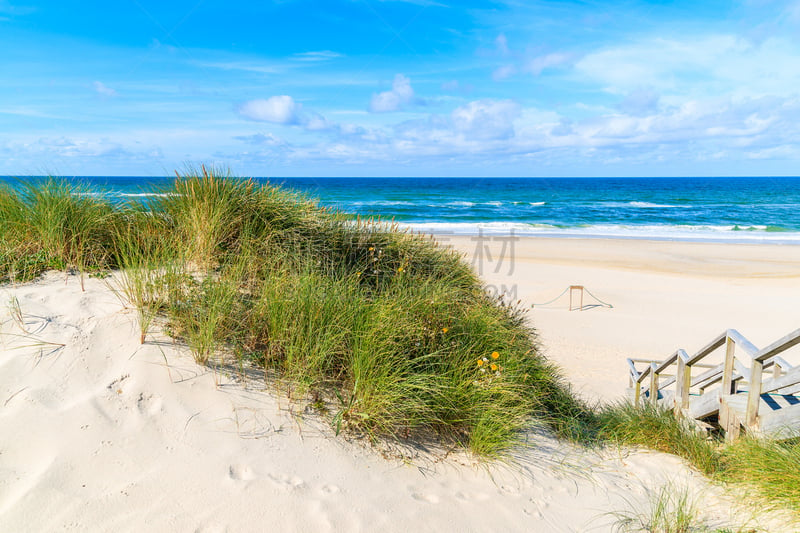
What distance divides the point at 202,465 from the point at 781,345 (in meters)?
4.75

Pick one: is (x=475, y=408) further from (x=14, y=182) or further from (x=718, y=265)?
(x=718, y=265)

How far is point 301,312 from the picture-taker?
4.15 metres

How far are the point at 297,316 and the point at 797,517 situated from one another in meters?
3.91

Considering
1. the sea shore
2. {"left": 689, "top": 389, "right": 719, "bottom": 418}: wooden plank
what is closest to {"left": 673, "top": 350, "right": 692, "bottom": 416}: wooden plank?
{"left": 689, "top": 389, "right": 719, "bottom": 418}: wooden plank

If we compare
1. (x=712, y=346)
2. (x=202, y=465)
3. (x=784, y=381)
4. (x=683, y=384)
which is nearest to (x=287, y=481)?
(x=202, y=465)

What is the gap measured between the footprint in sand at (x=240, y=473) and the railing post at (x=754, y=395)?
459 centimetres

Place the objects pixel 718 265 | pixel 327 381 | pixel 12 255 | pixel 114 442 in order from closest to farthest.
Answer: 1. pixel 114 442
2. pixel 327 381
3. pixel 12 255
4. pixel 718 265

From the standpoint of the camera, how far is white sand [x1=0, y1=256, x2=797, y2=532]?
283 centimetres

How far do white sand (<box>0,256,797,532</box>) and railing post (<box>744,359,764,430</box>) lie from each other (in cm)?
90

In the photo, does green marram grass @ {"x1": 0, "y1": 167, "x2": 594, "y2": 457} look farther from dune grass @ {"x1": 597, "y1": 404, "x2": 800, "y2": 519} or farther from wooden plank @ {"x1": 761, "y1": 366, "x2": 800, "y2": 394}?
wooden plank @ {"x1": 761, "y1": 366, "x2": 800, "y2": 394}

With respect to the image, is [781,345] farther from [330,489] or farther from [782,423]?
[330,489]

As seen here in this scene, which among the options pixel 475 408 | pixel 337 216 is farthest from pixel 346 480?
pixel 337 216

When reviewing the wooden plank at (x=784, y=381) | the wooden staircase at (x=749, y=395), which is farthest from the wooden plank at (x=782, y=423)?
the wooden plank at (x=784, y=381)

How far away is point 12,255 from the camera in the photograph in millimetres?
5387
